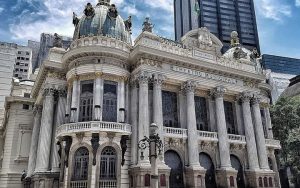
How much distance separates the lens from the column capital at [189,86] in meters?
29.5

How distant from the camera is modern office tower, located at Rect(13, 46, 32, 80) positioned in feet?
323

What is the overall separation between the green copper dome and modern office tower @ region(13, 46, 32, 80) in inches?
2877

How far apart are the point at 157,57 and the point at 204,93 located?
263 inches

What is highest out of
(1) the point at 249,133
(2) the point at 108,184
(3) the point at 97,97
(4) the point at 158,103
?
(3) the point at 97,97

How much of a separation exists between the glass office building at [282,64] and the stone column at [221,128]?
9492cm

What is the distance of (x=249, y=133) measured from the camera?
1246 inches

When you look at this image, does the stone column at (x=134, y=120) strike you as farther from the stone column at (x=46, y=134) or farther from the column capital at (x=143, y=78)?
the stone column at (x=46, y=134)

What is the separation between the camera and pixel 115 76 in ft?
90.4

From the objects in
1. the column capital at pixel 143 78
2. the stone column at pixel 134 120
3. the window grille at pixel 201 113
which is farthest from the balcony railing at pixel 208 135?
the column capital at pixel 143 78

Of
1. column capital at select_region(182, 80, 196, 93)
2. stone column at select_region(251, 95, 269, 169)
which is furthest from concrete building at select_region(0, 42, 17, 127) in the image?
stone column at select_region(251, 95, 269, 169)

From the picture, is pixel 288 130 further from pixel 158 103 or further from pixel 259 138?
pixel 158 103

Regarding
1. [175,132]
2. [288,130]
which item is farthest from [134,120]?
[288,130]

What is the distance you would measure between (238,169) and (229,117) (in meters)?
5.33

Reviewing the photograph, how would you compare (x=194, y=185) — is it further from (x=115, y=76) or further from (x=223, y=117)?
(x=115, y=76)
